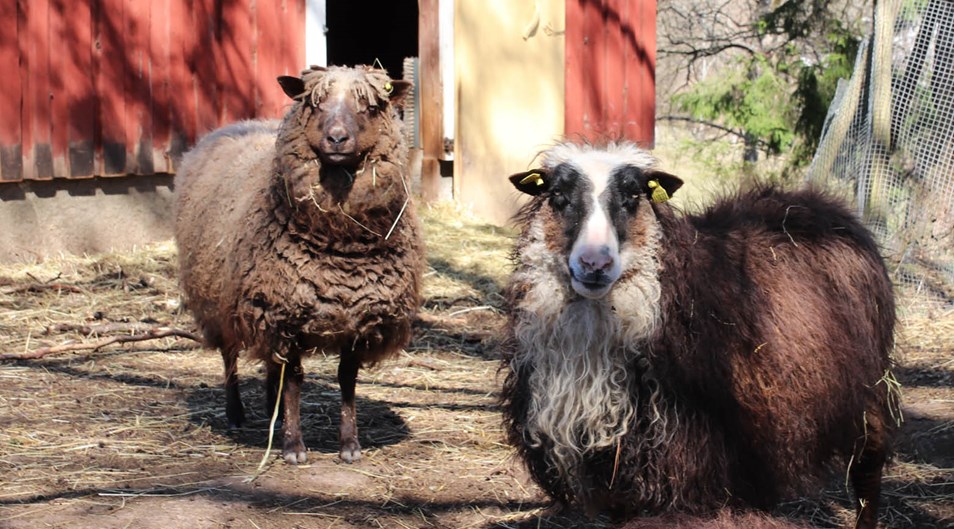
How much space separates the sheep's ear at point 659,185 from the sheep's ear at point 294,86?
212cm

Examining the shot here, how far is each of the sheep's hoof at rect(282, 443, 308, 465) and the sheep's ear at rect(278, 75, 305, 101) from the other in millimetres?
1779

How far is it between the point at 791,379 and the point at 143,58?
7.83m

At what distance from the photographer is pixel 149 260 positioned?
9.82 metres

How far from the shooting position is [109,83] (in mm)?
9961

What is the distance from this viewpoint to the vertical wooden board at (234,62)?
1079 cm

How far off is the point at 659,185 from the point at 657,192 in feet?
0.10

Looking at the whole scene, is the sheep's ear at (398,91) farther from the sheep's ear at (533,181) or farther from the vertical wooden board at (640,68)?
the vertical wooden board at (640,68)

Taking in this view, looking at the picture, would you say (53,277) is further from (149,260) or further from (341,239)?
(341,239)

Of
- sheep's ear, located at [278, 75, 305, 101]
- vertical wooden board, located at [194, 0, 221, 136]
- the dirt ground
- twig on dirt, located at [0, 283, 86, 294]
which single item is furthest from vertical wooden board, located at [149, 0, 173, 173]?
sheep's ear, located at [278, 75, 305, 101]

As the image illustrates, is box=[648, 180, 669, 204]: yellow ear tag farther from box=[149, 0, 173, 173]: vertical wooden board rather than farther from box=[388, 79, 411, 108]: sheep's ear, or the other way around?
box=[149, 0, 173, 173]: vertical wooden board

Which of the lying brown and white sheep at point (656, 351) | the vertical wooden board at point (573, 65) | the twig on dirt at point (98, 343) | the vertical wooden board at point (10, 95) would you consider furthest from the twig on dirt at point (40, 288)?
the vertical wooden board at point (573, 65)

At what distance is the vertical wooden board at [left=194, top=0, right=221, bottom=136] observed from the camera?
10586 millimetres

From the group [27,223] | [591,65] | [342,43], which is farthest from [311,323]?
[342,43]

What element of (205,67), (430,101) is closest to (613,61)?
(430,101)
